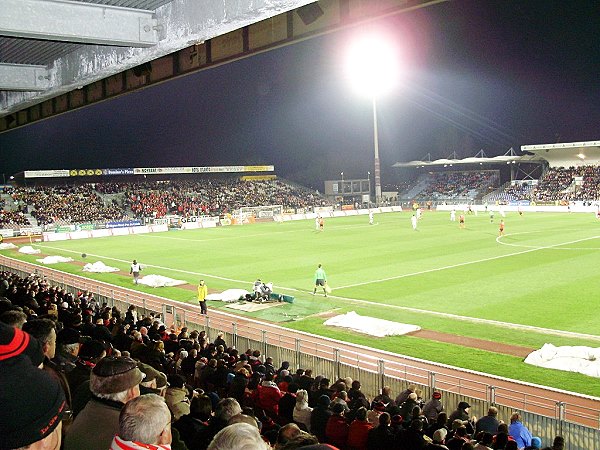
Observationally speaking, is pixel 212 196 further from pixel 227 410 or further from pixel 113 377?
pixel 113 377

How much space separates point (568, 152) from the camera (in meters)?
76.7

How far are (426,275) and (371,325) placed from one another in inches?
387

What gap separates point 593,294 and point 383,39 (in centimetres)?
4798

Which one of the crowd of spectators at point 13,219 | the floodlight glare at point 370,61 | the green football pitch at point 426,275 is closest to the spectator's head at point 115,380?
the green football pitch at point 426,275

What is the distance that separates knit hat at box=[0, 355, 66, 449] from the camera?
6.76ft

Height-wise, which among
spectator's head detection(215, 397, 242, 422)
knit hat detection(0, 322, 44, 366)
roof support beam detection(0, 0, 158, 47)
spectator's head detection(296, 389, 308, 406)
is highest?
roof support beam detection(0, 0, 158, 47)

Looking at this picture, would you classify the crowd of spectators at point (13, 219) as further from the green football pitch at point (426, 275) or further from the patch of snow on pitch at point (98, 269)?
the patch of snow on pitch at point (98, 269)

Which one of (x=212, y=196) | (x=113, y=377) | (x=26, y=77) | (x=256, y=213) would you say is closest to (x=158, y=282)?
(x=26, y=77)

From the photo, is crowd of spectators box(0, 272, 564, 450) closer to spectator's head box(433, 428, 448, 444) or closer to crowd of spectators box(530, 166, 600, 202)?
spectator's head box(433, 428, 448, 444)

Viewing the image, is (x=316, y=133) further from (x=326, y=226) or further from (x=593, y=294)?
(x=593, y=294)

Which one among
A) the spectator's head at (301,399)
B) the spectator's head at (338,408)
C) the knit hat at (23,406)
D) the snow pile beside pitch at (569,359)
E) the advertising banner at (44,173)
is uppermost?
the advertising banner at (44,173)

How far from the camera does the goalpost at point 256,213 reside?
67.2 m

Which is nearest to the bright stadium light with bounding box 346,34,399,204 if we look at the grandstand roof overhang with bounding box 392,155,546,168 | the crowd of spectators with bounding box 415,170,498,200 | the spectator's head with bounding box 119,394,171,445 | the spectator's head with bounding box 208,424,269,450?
the grandstand roof overhang with bounding box 392,155,546,168

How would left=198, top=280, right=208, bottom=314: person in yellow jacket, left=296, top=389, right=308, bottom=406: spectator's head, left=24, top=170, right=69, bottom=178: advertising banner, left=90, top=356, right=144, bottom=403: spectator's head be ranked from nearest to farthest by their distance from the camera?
1. left=90, top=356, right=144, bottom=403: spectator's head
2. left=296, top=389, right=308, bottom=406: spectator's head
3. left=198, top=280, right=208, bottom=314: person in yellow jacket
4. left=24, top=170, right=69, bottom=178: advertising banner
